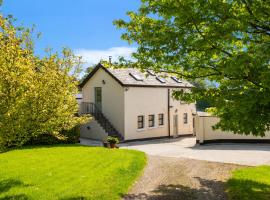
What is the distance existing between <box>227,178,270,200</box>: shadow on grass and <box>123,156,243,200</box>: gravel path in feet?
1.11

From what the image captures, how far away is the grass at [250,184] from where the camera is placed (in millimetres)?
12508

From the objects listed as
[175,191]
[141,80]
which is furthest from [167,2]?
[141,80]

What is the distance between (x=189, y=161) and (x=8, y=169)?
1011 centimetres

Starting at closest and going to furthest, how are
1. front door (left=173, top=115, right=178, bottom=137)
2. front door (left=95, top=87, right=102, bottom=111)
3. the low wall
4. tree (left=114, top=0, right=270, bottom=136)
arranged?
tree (left=114, top=0, right=270, bottom=136), the low wall, front door (left=95, top=87, right=102, bottom=111), front door (left=173, top=115, right=178, bottom=137)

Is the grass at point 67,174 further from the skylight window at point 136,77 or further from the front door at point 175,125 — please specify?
the front door at point 175,125

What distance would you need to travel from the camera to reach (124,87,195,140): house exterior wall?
1298 inches

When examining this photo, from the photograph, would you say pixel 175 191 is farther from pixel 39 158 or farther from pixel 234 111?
pixel 39 158

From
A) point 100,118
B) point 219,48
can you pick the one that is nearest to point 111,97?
point 100,118

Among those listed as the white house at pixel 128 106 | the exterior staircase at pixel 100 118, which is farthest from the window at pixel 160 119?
the exterior staircase at pixel 100 118

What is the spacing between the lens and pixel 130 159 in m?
20.0

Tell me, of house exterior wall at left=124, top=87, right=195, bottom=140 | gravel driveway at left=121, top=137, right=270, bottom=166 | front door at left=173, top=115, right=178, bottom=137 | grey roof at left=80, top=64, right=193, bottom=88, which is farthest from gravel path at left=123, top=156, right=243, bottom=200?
front door at left=173, top=115, right=178, bottom=137

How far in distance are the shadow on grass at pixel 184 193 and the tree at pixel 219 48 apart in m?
3.05

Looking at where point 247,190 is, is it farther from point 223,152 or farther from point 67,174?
point 223,152

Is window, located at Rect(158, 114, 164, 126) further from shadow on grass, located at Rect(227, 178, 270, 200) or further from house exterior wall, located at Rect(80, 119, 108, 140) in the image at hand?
shadow on grass, located at Rect(227, 178, 270, 200)
